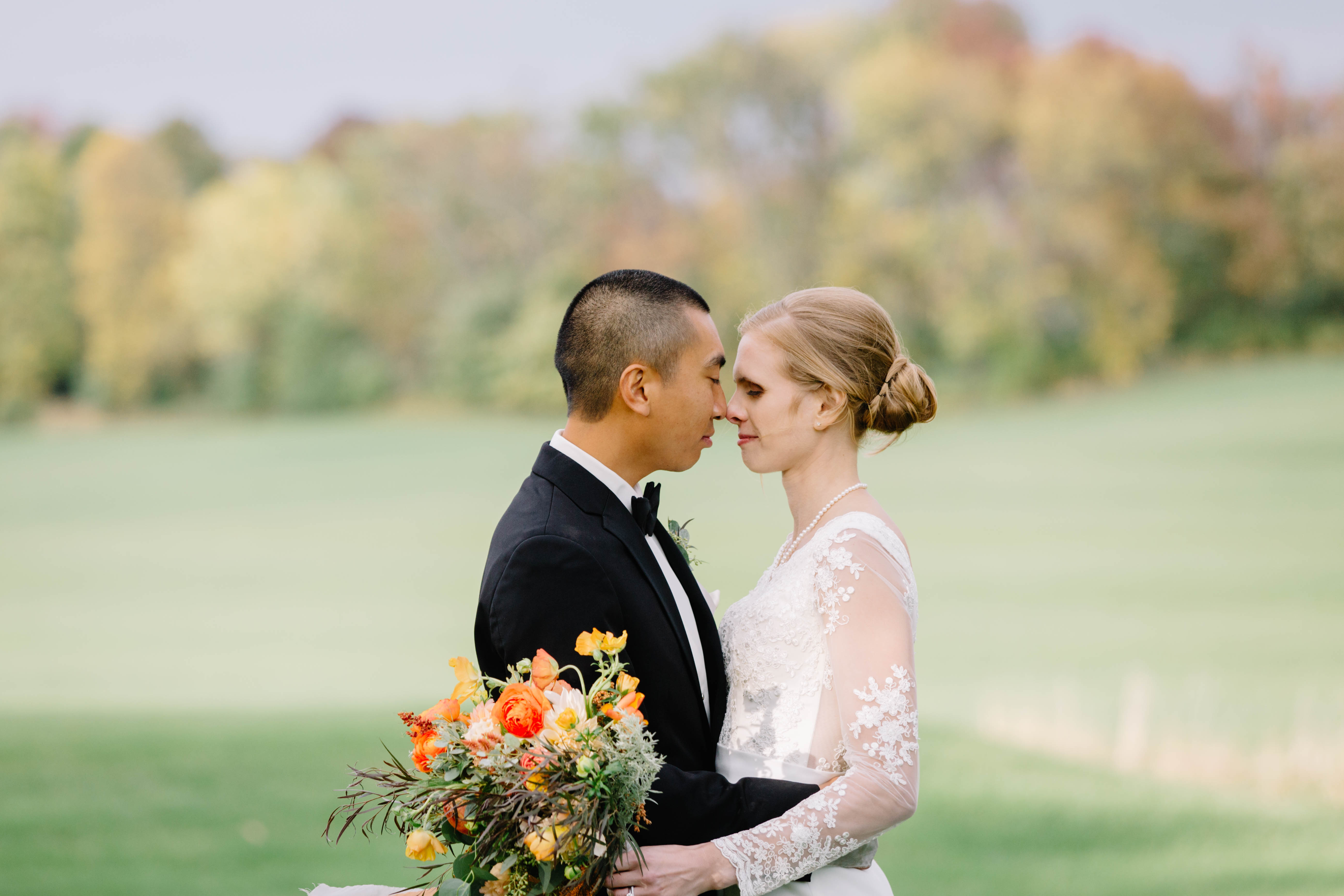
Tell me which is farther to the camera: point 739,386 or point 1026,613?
point 1026,613

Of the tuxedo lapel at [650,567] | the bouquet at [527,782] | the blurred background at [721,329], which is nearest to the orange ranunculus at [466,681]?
the bouquet at [527,782]

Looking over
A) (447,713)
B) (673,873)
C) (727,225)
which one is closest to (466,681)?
(447,713)

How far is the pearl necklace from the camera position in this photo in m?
3.11

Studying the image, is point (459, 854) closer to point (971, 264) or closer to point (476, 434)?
point (971, 264)

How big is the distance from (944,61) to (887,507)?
10106mm

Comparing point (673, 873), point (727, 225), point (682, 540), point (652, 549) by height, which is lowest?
point (673, 873)

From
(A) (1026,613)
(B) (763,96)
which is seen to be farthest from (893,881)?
(B) (763,96)

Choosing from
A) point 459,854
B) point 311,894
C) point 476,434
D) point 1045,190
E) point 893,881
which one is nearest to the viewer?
point 459,854

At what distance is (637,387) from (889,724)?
106 centimetres

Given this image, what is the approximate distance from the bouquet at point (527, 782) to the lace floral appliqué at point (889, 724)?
0.58 meters

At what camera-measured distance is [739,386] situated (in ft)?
10.6

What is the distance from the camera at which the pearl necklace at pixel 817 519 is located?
3111 millimetres

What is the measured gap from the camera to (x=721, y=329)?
26109 millimetres

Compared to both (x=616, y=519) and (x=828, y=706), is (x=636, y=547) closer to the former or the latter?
(x=616, y=519)
